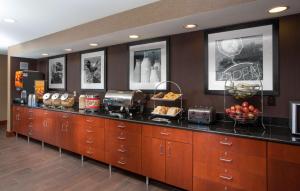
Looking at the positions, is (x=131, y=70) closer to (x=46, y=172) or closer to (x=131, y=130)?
(x=131, y=130)

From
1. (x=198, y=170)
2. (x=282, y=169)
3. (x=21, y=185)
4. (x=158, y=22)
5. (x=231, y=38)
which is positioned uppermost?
(x=158, y=22)

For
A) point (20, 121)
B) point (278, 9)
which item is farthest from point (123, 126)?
point (20, 121)

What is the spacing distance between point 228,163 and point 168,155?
0.68 meters

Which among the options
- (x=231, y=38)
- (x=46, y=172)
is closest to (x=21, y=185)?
(x=46, y=172)

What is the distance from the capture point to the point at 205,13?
80.6 inches

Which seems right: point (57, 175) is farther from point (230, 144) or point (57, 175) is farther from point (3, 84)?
point (3, 84)

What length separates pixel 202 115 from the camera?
2357 millimetres

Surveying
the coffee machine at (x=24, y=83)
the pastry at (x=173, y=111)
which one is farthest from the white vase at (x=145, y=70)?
the coffee machine at (x=24, y=83)

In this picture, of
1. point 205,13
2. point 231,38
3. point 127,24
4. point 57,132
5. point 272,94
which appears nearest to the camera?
point 205,13

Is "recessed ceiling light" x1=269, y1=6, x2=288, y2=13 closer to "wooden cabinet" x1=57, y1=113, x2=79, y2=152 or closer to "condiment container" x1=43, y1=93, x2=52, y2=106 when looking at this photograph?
"wooden cabinet" x1=57, y1=113, x2=79, y2=152

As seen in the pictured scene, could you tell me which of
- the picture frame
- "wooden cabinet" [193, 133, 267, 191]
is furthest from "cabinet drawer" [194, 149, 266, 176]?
the picture frame

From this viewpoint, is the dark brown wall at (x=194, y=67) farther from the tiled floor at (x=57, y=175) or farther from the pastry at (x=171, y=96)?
the tiled floor at (x=57, y=175)

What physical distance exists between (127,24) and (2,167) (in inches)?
115

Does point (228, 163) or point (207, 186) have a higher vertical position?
point (228, 163)
